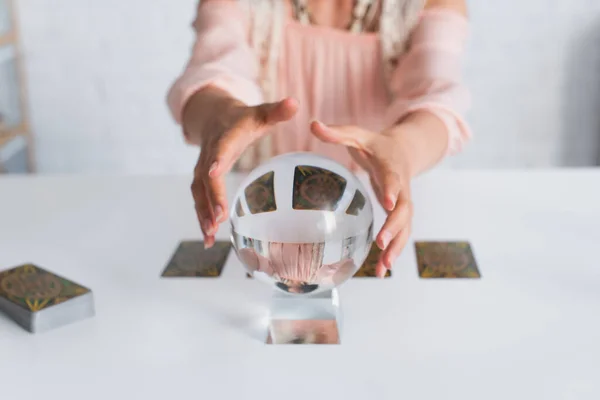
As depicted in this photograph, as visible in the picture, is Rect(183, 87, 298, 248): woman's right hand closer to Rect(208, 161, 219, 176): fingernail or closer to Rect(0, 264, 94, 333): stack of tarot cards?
Rect(208, 161, 219, 176): fingernail

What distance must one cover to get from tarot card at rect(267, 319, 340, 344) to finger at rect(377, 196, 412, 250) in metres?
0.08

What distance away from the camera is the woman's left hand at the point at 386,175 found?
0.62 meters

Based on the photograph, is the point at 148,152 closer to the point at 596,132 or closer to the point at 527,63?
the point at 527,63

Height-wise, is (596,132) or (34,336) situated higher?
(34,336)

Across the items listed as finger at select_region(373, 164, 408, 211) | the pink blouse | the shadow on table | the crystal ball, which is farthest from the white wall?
the crystal ball

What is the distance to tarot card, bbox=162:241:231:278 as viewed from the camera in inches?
29.3

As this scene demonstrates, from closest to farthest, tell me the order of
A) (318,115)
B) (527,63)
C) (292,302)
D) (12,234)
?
(292,302) → (12,234) → (318,115) → (527,63)

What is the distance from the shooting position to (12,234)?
0.88 meters

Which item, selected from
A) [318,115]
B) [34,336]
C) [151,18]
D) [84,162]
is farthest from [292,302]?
[84,162]

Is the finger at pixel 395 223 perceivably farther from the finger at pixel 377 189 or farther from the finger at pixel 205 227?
the finger at pixel 205 227

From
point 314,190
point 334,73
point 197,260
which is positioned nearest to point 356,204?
point 314,190

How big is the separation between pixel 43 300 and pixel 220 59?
48cm

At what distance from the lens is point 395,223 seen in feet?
2.04

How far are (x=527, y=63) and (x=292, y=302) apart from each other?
200 cm
